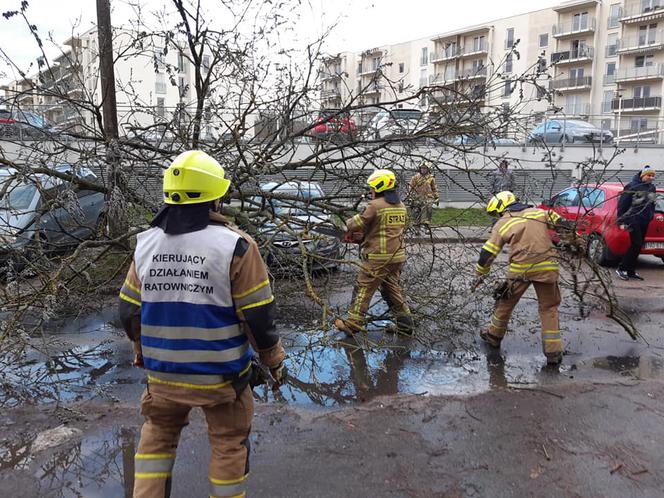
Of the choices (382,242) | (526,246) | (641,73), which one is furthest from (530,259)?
(641,73)

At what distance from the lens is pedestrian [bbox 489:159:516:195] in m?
5.86

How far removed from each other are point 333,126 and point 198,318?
4.02 m

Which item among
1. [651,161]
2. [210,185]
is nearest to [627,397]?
[210,185]

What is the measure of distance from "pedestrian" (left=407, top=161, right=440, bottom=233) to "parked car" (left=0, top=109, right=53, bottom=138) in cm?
397

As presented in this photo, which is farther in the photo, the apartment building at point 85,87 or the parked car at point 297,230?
the apartment building at point 85,87

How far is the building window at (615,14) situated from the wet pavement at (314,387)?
4835 centimetres

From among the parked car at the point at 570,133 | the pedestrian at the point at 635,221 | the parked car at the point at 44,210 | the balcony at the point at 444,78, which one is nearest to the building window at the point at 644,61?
the parked car at the point at 570,133

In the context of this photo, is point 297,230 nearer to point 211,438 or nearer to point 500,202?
point 500,202

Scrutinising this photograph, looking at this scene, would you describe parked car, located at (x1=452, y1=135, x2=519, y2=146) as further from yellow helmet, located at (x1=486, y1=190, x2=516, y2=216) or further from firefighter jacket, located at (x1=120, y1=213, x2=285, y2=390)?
firefighter jacket, located at (x1=120, y1=213, x2=285, y2=390)

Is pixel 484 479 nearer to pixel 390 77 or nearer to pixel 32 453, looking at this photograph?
pixel 32 453

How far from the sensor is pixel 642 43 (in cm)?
4353

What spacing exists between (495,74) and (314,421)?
12.6 feet

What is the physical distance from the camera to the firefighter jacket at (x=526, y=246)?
188 inches

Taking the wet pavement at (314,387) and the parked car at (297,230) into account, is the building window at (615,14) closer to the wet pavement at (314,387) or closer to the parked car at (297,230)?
the wet pavement at (314,387)
